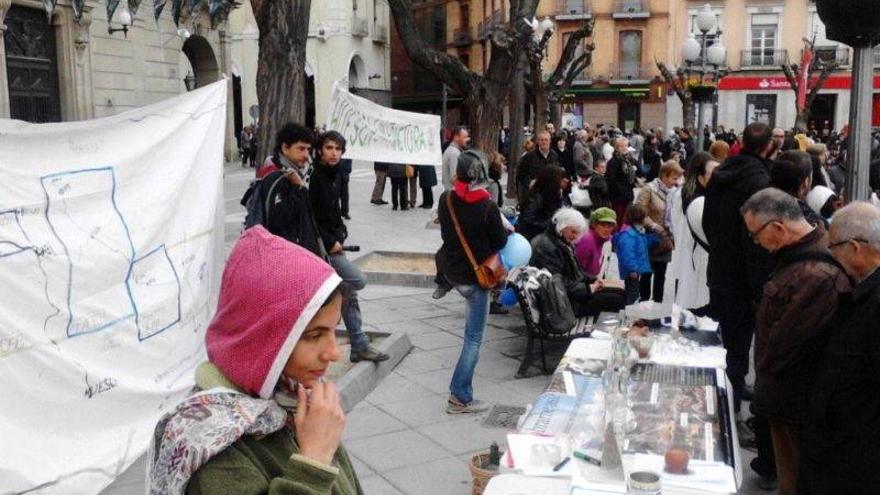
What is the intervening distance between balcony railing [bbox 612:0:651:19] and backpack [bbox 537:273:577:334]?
4380 cm

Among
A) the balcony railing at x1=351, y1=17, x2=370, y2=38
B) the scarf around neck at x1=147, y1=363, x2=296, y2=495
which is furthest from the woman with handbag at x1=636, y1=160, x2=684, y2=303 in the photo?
the balcony railing at x1=351, y1=17, x2=370, y2=38

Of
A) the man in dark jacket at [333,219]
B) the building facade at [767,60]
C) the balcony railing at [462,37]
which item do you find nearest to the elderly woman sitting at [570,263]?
the man in dark jacket at [333,219]

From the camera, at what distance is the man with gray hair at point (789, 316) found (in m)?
3.60

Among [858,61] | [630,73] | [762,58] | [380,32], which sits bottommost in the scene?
[858,61]

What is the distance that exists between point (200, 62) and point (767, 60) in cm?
3043

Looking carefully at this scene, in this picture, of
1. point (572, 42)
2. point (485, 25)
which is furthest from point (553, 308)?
point (485, 25)

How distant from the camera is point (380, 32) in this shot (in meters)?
47.8

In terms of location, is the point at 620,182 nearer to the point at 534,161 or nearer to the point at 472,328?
the point at 534,161

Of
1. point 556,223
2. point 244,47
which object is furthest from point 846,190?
point 244,47

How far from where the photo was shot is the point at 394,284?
9.86 meters

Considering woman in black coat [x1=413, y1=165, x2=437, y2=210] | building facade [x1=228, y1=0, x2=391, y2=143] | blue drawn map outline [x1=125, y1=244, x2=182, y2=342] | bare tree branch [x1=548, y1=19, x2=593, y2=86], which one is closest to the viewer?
blue drawn map outline [x1=125, y1=244, x2=182, y2=342]

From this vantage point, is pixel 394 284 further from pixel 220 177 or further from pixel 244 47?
pixel 244 47

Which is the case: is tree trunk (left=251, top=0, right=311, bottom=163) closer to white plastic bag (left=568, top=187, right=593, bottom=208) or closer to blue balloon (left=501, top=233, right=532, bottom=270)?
blue balloon (left=501, top=233, right=532, bottom=270)

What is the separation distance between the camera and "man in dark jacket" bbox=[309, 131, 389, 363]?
240 inches
